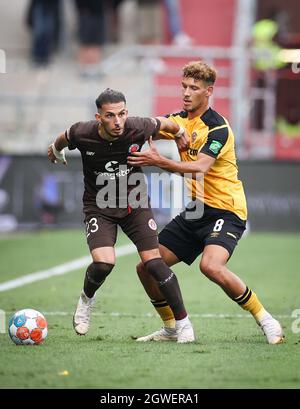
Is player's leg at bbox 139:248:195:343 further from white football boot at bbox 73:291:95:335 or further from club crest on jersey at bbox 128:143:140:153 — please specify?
club crest on jersey at bbox 128:143:140:153

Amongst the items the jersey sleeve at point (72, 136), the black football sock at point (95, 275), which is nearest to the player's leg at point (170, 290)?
the black football sock at point (95, 275)

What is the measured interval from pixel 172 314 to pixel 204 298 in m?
3.23

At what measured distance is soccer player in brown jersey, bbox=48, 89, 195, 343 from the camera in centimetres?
825

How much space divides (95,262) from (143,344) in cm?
80

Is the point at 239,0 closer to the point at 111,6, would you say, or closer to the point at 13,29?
the point at 111,6

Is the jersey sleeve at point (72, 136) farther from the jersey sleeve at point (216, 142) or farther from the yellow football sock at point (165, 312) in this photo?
the yellow football sock at point (165, 312)

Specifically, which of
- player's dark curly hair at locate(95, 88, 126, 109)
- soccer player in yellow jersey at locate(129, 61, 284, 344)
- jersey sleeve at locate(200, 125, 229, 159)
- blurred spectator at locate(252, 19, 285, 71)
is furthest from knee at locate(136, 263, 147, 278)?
blurred spectator at locate(252, 19, 285, 71)

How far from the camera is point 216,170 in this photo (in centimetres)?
862

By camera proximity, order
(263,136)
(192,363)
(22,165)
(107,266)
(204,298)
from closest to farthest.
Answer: (192,363) < (107,266) < (204,298) < (22,165) < (263,136)

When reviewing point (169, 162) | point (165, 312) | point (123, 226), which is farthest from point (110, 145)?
point (165, 312)

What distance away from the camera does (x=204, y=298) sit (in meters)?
11.9

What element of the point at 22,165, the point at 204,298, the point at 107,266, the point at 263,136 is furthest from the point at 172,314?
the point at 263,136

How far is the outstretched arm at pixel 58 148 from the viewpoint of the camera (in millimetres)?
8516

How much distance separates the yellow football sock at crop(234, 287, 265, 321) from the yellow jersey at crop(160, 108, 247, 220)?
71 cm
